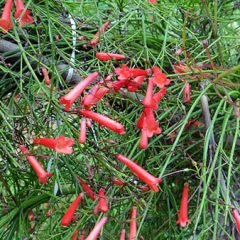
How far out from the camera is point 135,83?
1.13 metres

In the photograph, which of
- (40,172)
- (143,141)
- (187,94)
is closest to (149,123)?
(143,141)

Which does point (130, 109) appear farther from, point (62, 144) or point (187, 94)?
point (62, 144)

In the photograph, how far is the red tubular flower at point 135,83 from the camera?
1125mm

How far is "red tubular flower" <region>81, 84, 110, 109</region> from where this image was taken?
108cm

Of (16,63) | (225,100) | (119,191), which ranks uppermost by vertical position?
(16,63)

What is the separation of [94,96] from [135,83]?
0.30 feet

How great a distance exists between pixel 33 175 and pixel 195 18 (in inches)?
22.8

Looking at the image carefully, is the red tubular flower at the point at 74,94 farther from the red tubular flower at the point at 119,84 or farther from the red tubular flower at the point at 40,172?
the red tubular flower at the point at 40,172

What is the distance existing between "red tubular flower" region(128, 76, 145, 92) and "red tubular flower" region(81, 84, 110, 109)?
5 centimetres

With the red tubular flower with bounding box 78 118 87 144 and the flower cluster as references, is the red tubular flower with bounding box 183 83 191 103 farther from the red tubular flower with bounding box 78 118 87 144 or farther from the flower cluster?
the red tubular flower with bounding box 78 118 87 144

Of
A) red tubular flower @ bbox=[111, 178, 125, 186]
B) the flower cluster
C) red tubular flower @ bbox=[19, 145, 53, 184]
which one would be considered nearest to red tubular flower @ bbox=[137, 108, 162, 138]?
the flower cluster

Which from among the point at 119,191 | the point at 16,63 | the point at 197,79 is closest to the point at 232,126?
the point at 197,79

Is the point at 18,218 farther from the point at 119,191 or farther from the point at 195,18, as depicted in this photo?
the point at 195,18

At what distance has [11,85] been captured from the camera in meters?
1.45
